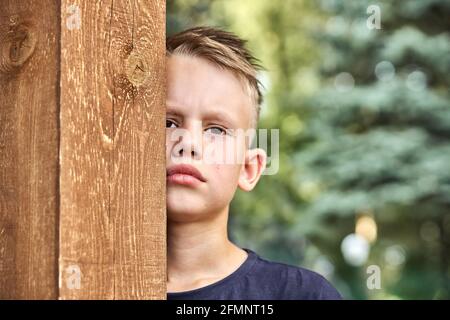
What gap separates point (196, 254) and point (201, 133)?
385 mm

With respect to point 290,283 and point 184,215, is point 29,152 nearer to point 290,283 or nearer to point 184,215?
point 184,215

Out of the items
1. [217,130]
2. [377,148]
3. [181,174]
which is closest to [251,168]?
[217,130]

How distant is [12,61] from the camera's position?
4.56 feet

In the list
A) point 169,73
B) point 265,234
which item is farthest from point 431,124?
point 169,73

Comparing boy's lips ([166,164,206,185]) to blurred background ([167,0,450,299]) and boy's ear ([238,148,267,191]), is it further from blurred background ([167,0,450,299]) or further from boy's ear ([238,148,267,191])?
blurred background ([167,0,450,299])

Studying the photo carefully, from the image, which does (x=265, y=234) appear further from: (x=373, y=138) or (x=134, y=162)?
(x=134, y=162)

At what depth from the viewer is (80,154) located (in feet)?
4.23

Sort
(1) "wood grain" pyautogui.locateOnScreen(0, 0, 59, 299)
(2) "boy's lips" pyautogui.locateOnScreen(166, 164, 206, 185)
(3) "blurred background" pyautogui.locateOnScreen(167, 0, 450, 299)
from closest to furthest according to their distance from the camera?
(1) "wood grain" pyautogui.locateOnScreen(0, 0, 59, 299)
(2) "boy's lips" pyautogui.locateOnScreen(166, 164, 206, 185)
(3) "blurred background" pyautogui.locateOnScreen(167, 0, 450, 299)

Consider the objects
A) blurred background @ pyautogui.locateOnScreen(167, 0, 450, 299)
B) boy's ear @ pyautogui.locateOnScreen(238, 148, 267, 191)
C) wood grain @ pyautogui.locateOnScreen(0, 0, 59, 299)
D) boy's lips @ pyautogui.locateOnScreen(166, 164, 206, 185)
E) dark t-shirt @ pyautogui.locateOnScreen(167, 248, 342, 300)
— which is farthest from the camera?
blurred background @ pyautogui.locateOnScreen(167, 0, 450, 299)

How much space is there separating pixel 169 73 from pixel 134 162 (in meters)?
0.76

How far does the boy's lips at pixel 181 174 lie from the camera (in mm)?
1960

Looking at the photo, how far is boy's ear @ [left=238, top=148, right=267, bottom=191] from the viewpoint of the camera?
2326 mm

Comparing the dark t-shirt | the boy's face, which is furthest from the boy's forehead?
the dark t-shirt

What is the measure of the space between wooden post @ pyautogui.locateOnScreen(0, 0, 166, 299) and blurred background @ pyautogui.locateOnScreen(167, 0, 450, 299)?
5.68 metres
